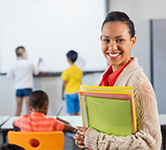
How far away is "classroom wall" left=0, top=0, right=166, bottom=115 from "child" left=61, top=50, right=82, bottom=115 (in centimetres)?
51

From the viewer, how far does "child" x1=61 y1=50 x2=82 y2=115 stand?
3.64 metres

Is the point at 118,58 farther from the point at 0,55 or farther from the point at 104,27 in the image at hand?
the point at 0,55

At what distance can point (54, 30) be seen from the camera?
4074mm

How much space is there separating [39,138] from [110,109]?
1052mm

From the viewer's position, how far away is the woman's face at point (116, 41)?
872mm

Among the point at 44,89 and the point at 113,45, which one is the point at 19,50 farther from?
the point at 113,45

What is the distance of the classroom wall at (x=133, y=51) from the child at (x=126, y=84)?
324cm

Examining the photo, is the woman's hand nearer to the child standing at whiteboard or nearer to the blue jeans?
the blue jeans

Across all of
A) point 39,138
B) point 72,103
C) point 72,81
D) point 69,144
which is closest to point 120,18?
point 39,138

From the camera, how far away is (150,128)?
2.49ft

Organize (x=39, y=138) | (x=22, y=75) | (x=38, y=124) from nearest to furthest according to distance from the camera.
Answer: (x=39, y=138), (x=38, y=124), (x=22, y=75)

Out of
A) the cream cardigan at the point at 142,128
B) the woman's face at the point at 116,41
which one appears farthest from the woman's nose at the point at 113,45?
the cream cardigan at the point at 142,128

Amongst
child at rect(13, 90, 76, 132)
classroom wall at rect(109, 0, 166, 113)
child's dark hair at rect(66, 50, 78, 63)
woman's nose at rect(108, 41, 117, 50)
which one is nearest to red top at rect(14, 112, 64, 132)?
child at rect(13, 90, 76, 132)

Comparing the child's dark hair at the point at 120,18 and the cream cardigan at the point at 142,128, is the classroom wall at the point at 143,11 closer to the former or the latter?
the child's dark hair at the point at 120,18
